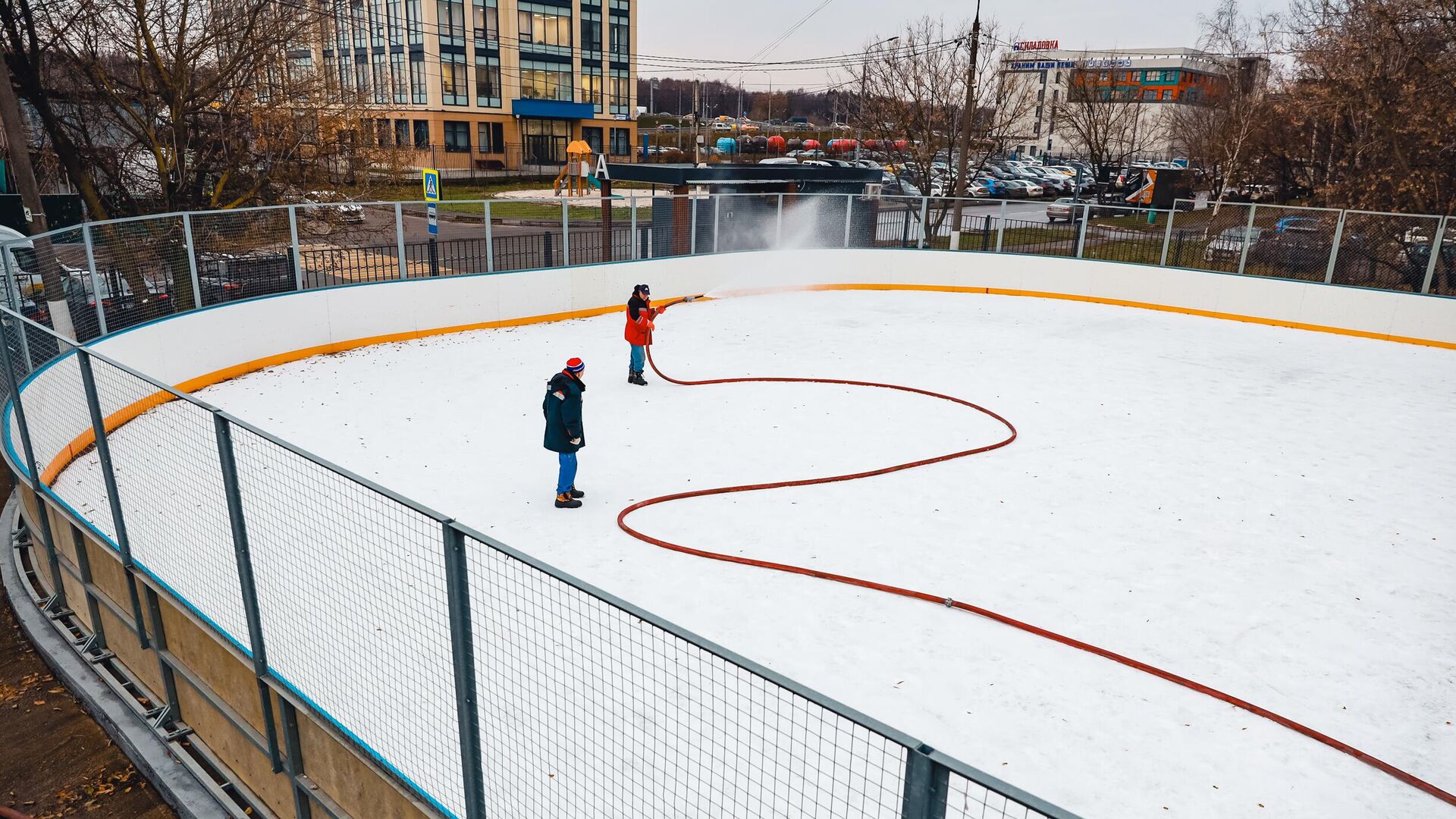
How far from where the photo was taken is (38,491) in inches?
262

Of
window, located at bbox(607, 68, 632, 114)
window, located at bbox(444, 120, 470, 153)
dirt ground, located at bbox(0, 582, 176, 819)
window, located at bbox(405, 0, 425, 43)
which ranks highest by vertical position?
window, located at bbox(405, 0, 425, 43)

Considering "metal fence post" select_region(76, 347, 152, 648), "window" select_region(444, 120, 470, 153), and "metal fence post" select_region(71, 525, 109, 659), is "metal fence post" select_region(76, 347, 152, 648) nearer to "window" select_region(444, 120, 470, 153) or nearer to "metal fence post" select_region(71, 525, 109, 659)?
"metal fence post" select_region(71, 525, 109, 659)

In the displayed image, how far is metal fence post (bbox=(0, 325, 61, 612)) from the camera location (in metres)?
6.53

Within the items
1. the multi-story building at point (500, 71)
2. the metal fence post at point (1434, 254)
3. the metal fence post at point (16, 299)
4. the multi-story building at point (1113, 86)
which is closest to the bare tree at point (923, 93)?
the multi-story building at point (1113, 86)

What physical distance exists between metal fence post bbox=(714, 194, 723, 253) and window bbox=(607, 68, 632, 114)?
48.7 meters

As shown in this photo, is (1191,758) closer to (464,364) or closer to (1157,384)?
(1157,384)

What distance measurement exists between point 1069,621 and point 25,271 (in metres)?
10.5

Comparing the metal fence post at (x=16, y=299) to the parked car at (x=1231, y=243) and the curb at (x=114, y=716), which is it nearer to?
the curb at (x=114, y=716)

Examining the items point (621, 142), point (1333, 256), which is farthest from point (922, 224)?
point (621, 142)

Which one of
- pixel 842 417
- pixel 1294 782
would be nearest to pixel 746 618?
pixel 1294 782

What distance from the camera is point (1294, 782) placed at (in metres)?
4.90

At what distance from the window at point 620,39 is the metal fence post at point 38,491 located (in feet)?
202

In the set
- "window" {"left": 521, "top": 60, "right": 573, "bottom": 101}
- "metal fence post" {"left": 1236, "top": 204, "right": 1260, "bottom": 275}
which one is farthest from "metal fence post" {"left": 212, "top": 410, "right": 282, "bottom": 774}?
"window" {"left": 521, "top": 60, "right": 573, "bottom": 101}

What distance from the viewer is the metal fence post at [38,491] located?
21.4ft
